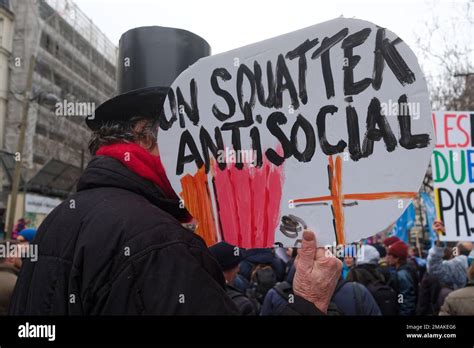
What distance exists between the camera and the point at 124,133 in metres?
1.49

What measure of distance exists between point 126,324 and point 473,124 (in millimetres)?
2932

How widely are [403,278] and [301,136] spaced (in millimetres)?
4443

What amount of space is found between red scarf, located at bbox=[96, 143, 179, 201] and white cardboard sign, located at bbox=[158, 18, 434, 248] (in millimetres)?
28

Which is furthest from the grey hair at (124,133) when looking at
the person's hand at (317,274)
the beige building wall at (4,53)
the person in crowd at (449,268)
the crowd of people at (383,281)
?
the beige building wall at (4,53)

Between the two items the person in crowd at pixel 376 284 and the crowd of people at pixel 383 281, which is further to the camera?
the person in crowd at pixel 376 284

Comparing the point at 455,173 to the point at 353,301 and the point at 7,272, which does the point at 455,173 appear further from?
the point at 7,272

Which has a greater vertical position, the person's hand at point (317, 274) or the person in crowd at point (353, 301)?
the person's hand at point (317, 274)

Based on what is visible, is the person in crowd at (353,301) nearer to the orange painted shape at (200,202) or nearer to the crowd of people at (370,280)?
the crowd of people at (370,280)

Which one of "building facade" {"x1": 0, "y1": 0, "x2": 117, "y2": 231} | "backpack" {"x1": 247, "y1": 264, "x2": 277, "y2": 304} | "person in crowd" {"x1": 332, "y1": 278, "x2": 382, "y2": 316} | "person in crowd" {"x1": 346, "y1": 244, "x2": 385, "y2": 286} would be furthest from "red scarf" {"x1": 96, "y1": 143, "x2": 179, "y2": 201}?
"building facade" {"x1": 0, "y1": 0, "x2": 117, "y2": 231}

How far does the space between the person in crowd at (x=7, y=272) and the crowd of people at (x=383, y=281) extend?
4.14ft

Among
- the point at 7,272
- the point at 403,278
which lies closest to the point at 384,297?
the point at 403,278

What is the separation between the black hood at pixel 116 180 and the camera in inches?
51.2

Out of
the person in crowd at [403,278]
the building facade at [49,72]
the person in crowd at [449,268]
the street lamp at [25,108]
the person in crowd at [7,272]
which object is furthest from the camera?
the building facade at [49,72]

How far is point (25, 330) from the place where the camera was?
4.62 ft
